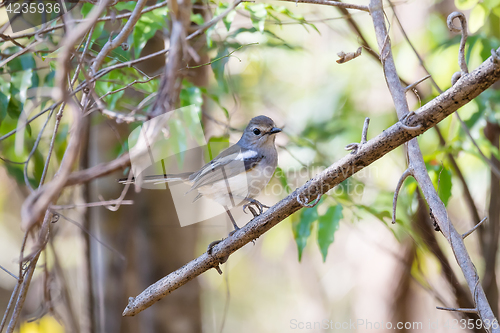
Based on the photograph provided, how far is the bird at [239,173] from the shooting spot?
2990 millimetres

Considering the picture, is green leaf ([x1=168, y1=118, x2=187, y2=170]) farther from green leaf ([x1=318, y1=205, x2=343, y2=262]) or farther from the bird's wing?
green leaf ([x1=318, y1=205, x2=343, y2=262])

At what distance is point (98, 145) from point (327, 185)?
9.25ft

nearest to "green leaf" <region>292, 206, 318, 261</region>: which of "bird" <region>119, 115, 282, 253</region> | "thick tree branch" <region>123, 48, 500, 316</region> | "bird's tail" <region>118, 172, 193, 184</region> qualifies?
"bird" <region>119, 115, 282, 253</region>

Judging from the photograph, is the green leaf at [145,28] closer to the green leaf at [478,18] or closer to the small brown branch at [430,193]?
the small brown branch at [430,193]

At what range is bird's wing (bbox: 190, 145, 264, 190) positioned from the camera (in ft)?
10.3

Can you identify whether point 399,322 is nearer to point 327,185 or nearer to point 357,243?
point 357,243

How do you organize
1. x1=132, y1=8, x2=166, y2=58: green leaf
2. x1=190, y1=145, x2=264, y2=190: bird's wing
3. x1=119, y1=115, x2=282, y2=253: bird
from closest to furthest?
x1=132, y1=8, x2=166, y2=58: green leaf → x1=119, y1=115, x2=282, y2=253: bird → x1=190, y1=145, x2=264, y2=190: bird's wing

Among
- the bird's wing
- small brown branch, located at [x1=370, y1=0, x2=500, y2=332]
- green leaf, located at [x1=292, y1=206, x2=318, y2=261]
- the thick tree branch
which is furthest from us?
the bird's wing

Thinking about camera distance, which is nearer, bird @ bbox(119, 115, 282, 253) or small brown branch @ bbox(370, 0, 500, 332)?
small brown branch @ bbox(370, 0, 500, 332)

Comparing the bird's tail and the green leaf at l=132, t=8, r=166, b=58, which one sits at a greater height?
the green leaf at l=132, t=8, r=166, b=58

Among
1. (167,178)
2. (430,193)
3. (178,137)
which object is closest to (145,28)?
(178,137)

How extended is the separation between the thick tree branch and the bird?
84cm

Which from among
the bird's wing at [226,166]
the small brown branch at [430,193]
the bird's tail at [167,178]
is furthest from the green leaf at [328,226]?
the bird's tail at [167,178]

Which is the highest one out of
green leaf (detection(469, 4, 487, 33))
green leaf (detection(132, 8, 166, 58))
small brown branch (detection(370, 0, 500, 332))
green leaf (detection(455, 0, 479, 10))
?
green leaf (detection(132, 8, 166, 58))
